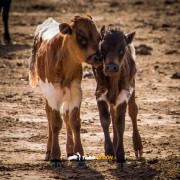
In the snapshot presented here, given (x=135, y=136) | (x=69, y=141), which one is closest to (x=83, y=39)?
(x=69, y=141)

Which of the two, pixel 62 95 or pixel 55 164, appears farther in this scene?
pixel 62 95

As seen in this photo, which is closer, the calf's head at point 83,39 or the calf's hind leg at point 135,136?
the calf's head at point 83,39

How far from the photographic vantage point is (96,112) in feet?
45.6

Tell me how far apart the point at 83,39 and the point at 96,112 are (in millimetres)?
3837

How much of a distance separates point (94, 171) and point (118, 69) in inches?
48.3

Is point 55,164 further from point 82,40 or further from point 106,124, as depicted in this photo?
point 82,40

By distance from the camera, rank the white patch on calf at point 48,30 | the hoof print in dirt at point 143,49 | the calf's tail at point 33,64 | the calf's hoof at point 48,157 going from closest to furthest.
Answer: the calf's hoof at point 48,157
the white patch on calf at point 48,30
the calf's tail at point 33,64
the hoof print in dirt at point 143,49

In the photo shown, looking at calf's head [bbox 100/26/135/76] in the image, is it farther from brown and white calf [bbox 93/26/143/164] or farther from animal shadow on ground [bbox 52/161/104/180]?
animal shadow on ground [bbox 52/161/104/180]

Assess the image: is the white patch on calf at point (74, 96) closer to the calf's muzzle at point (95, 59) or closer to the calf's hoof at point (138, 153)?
the calf's muzzle at point (95, 59)

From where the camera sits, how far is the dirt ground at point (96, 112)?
10.1 m

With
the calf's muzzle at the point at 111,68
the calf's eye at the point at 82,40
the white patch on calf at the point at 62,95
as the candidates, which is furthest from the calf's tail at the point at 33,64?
the calf's muzzle at the point at 111,68

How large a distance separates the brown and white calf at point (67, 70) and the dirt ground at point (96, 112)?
15.2 inches

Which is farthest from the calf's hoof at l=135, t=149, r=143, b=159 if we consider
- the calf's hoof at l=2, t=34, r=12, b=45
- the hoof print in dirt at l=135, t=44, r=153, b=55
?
the calf's hoof at l=2, t=34, r=12, b=45

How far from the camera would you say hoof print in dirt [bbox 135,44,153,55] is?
19.4 m
